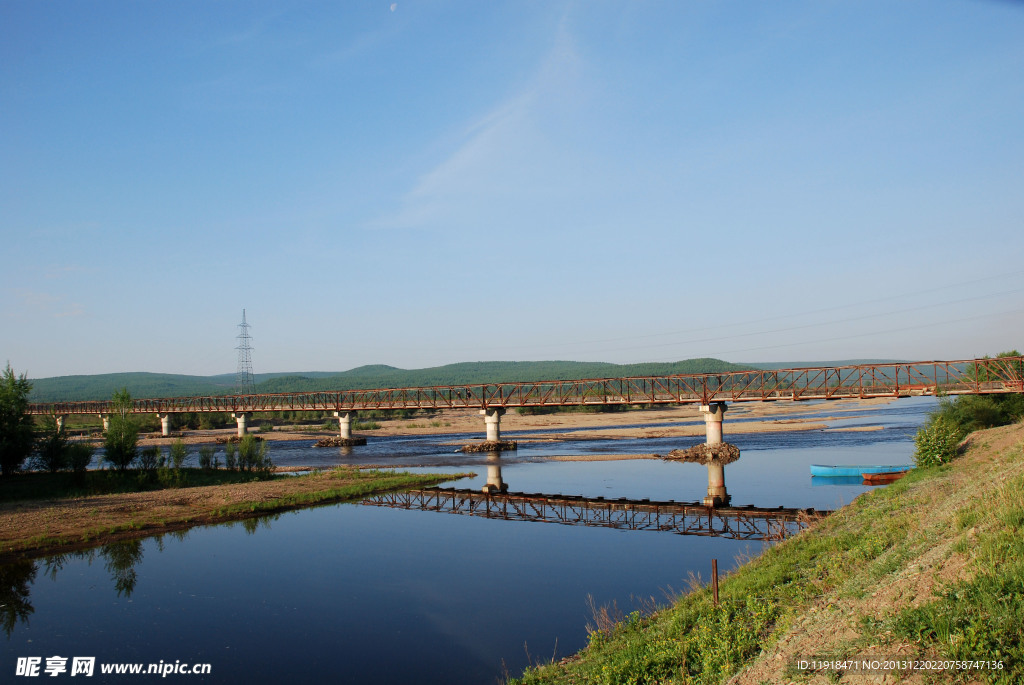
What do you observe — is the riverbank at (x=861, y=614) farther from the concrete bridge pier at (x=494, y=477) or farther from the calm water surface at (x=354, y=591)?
the concrete bridge pier at (x=494, y=477)

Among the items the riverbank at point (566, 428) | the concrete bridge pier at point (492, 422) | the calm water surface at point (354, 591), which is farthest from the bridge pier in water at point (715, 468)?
the riverbank at point (566, 428)

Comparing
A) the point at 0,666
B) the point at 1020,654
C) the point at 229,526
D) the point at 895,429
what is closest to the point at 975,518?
the point at 1020,654

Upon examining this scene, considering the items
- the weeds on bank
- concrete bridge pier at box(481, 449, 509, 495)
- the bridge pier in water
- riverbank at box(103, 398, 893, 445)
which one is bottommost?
riverbank at box(103, 398, 893, 445)

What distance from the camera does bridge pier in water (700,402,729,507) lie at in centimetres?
4022

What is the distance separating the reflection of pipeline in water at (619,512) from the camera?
3184cm

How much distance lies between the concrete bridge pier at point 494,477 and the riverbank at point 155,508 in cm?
469

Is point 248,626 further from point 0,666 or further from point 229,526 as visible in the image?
point 229,526

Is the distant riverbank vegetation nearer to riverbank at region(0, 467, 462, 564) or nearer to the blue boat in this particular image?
the blue boat

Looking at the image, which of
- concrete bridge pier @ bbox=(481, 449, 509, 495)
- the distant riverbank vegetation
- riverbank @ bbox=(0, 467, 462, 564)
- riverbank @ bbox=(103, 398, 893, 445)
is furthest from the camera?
riverbank @ bbox=(103, 398, 893, 445)

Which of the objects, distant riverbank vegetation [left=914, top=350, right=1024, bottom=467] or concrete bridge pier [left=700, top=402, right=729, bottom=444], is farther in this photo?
concrete bridge pier [left=700, top=402, right=729, bottom=444]

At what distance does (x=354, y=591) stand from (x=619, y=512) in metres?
17.7

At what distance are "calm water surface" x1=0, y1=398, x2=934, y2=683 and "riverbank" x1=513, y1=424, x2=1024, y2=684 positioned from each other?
10.8ft

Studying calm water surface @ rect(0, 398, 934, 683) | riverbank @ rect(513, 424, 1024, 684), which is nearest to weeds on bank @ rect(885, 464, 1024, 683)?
riverbank @ rect(513, 424, 1024, 684)

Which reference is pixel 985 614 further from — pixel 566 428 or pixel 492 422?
pixel 566 428
